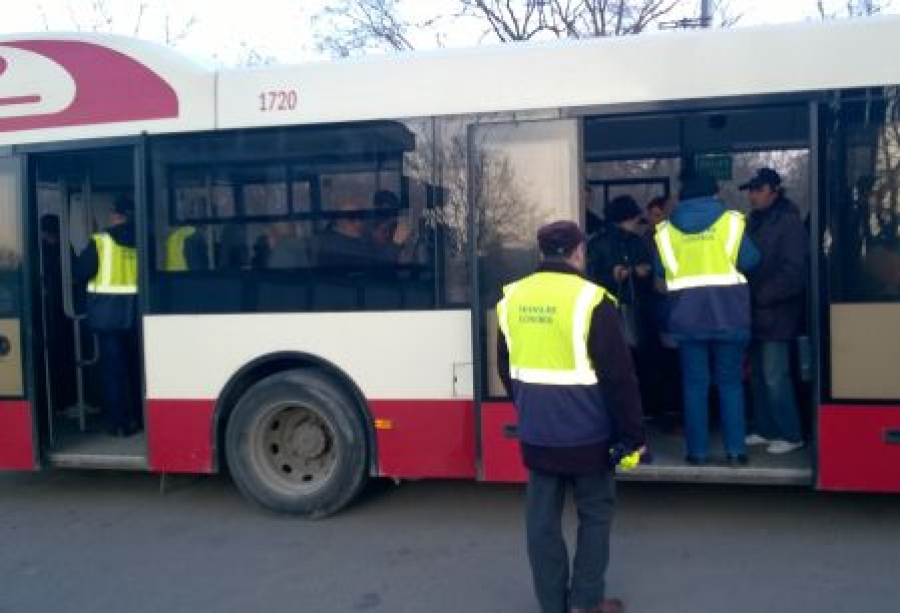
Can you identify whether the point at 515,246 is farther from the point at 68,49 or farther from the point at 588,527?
the point at 68,49

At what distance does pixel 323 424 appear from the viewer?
6203 mm

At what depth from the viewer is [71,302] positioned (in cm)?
757

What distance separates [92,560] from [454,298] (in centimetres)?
274

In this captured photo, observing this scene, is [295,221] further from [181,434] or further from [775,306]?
[775,306]

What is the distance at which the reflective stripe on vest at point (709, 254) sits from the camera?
562 cm

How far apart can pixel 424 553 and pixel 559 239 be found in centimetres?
232

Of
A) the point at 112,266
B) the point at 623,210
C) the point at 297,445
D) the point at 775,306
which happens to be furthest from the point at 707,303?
the point at 112,266

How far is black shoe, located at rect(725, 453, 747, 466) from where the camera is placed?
220 inches

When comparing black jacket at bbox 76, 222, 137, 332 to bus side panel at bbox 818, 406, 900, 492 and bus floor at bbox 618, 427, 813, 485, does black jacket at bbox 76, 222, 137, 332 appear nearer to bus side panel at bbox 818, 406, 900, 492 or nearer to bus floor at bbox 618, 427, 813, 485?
bus floor at bbox 618, 427, 813, 485

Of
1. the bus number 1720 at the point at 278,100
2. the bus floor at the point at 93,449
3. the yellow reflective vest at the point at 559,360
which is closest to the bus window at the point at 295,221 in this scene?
the bus number 1720 at the point at 278,100

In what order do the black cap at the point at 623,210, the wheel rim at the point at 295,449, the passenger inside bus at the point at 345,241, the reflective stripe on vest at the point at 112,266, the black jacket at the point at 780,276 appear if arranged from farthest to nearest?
the reflective stripe on vest at the point at 112,266
the black cap at the point at 623,210
the wheel rim at the point at 295,449
the passenger inside bus at the point at 345,241
the black jacket at the point at 780,276

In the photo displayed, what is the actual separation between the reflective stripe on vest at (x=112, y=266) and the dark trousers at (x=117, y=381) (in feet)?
1.39

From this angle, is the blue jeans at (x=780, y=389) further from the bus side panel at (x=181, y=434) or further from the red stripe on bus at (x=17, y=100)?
the red stripe on bus at (x=17, y=100)

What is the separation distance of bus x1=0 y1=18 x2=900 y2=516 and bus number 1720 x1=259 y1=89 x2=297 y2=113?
0.01 meters
